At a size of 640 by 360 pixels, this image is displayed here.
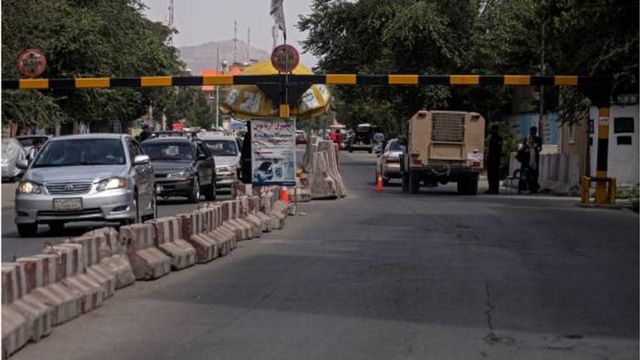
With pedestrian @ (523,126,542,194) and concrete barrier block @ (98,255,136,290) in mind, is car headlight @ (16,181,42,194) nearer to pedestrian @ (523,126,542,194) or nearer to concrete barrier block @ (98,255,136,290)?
concrete barrier block @ (98,255,136,290)

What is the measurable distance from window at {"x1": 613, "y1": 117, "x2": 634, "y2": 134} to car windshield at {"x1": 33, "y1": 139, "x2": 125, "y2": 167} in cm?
2084

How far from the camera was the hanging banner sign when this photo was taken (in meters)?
23.3

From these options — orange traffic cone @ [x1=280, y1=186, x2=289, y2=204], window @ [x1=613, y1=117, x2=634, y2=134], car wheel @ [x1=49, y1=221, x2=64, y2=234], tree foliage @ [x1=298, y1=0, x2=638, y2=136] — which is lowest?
car wheel @ [x1=49, y1=221, x2=64, y2=234]

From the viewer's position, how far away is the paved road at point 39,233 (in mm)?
16094

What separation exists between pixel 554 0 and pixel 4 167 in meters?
20.7

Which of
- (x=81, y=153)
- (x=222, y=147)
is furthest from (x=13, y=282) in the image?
(x=222, y=147)

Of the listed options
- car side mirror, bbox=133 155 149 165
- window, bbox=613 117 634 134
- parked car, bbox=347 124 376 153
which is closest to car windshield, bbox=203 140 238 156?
window, bbox=613 117 634 134

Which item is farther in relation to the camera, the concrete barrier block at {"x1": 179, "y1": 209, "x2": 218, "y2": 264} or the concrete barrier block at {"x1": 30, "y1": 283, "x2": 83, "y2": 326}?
the concrete barrier block at {"x1": 179, "y1": 209, "x2": 218, "y2": 264}

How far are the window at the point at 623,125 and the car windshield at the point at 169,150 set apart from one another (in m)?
14.9

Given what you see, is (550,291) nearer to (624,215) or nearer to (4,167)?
(624,215)

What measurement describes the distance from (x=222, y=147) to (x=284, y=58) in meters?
9.55

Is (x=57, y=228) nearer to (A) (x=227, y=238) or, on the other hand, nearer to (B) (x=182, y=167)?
(A) (x=227, y=238)

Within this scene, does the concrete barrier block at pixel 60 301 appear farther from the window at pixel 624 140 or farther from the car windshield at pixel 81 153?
the window at pixel 624 140

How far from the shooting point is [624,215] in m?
24.3
